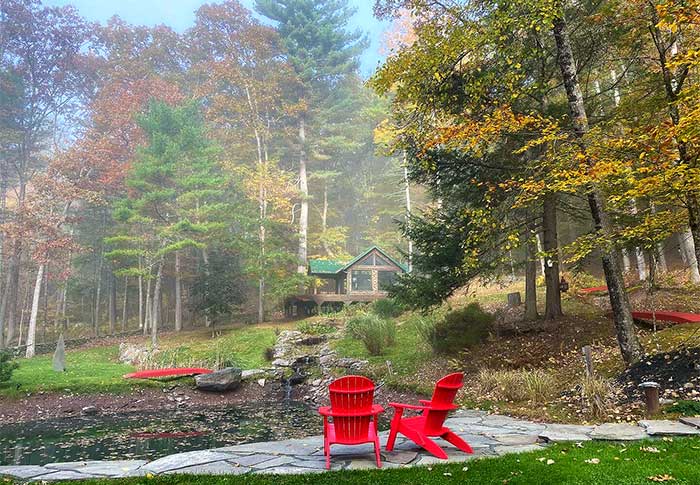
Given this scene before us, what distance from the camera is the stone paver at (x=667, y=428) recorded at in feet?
13.2

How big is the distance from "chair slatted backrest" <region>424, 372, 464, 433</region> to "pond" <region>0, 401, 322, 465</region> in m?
2.84

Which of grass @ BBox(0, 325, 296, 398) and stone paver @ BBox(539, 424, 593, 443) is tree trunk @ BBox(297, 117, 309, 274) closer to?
grass @ BBox(0, 325, 296, 398)

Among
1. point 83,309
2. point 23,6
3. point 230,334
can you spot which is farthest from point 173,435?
point 23,6

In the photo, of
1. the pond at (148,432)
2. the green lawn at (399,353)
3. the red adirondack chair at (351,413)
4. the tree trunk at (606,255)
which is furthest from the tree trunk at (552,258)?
the red adirondack chair at (351,413)

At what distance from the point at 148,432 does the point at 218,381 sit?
11.0 ft

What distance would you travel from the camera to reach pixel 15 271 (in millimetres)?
20219

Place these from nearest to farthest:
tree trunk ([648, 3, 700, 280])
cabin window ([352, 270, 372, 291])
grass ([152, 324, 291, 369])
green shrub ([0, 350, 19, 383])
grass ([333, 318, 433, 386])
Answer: tree trunk ([648, 3, 700, 280]) → green shrub ([0, 350, 19, 383]) → grass ([333, 318, 433, 386]) → grass ([152, 324, 291, 369]) → cabin window ([352, 270, 372, 291])

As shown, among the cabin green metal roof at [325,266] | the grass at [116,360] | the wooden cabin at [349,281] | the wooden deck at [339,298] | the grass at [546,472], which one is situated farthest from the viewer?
the cabin green metal roof at [325,266]

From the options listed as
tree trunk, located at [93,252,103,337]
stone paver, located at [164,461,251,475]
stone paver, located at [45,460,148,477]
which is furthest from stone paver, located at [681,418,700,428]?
tree trunk, located at [93,252,103,337]

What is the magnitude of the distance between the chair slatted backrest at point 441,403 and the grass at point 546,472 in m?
0.49

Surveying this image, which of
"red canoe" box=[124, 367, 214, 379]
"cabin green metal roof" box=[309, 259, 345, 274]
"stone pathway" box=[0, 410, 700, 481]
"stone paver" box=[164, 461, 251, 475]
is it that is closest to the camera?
"stone paver" box=[164, 461, 251, 475]

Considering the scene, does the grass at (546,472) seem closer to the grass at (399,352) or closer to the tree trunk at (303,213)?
the grass at (399,352)

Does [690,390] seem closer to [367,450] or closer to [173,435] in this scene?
[367,450]

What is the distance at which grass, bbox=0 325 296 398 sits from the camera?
9.88m
